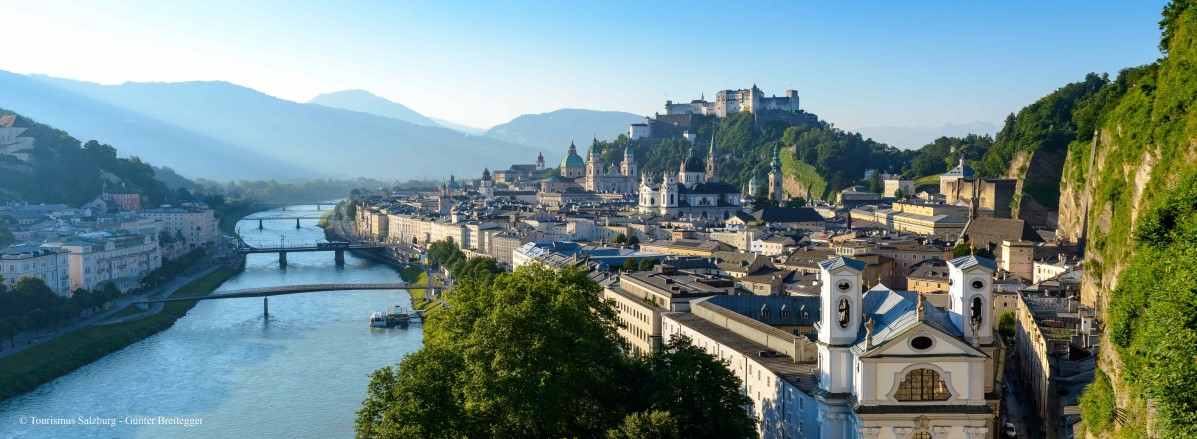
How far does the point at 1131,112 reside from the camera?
23500mm

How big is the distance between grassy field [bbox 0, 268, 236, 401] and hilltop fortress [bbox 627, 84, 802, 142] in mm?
62493

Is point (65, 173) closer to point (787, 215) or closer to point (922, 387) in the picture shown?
point (787, 215)

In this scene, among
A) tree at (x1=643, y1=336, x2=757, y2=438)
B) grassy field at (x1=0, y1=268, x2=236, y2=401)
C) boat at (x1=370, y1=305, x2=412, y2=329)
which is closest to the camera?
tree at (x1=643, y1=336, x2=757, y2=438)

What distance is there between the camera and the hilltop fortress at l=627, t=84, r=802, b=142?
321ft

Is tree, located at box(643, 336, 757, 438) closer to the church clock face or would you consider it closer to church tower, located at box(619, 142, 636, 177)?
the church clock face

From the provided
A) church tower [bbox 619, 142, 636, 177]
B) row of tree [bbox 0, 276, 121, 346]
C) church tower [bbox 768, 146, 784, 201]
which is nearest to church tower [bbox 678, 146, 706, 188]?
church tower [bbox 768, 146, 784, 201]

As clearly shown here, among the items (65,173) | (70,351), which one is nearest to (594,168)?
(65,173)

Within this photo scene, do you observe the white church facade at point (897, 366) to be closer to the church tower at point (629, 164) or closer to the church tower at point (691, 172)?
the church tower at point (691, 172)

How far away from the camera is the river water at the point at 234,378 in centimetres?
2625

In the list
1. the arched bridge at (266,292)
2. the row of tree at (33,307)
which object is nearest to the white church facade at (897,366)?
the row of tree at (33,307)

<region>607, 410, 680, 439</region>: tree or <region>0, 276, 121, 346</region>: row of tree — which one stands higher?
<region>607, 410, 680, 439</region>: tree

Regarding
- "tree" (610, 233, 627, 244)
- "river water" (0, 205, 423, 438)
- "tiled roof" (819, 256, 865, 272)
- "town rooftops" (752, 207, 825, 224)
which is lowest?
"river water" (0, 205, 423, 438)

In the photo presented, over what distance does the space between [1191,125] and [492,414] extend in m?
10.7

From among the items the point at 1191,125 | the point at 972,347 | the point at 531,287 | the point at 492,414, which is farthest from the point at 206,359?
the point at 1191,125
